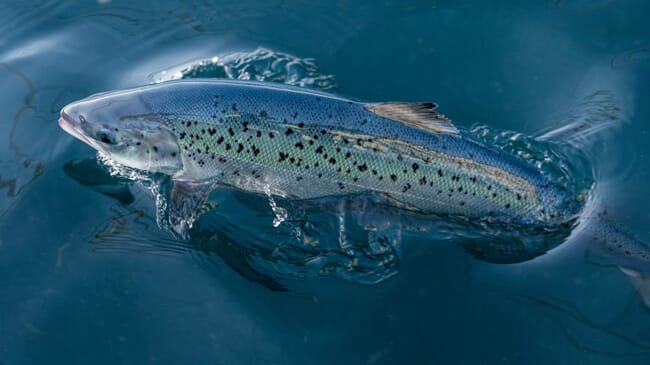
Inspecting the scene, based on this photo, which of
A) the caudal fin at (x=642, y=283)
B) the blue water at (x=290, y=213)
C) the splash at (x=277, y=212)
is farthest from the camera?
the splash at (x=277, y=212)

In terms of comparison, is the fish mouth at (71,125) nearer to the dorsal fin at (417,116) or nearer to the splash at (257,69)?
the splash at (257,69)

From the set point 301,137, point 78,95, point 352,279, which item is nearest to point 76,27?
point 78,95

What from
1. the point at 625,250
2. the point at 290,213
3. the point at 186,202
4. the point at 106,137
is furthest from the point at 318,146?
the point at 625,250

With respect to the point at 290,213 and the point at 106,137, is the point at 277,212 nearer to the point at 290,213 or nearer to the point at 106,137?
the point at 290,213

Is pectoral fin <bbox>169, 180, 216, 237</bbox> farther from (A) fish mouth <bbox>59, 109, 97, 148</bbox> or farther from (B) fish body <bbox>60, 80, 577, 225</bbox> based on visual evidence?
(A) fish mouth <bbox>59, 109, 97, 148</bbox>

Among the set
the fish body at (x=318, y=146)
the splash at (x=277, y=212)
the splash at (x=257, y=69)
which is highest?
the splash at (x=257, y=69)

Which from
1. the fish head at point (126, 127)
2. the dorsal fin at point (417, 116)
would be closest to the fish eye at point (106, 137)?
the fish head at point (126, 127)
